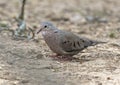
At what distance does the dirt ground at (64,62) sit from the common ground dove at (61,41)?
6.4 inches

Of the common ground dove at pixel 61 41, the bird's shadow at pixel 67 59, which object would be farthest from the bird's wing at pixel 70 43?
the bird's shadow at pixel 67 59

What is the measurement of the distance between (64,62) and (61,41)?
28cm

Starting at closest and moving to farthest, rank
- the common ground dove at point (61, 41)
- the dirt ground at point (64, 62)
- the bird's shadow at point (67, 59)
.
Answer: the dirt ground at point (64, 62) → the common ground dove at point (61, 41) → the bird's shadow at point (67, 59)

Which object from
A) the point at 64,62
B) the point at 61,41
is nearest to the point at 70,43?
the point at 61,41

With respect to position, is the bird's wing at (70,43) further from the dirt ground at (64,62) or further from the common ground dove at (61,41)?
the dirt ground at (64,62)

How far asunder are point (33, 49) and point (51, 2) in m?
6.20

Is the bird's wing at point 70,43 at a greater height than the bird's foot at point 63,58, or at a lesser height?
greater

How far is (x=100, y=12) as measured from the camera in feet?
44.5

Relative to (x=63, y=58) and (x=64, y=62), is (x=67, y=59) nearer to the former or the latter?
(x=63, y=58)

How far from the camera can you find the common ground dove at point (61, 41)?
7.39m

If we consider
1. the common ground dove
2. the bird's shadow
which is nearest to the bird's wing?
the common ground dove

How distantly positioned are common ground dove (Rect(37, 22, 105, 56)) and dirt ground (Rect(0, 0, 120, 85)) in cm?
16

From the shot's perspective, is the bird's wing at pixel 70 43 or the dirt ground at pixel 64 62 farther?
the bird's wing at pixel 70 43

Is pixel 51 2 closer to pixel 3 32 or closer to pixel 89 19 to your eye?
pixel 89 19
